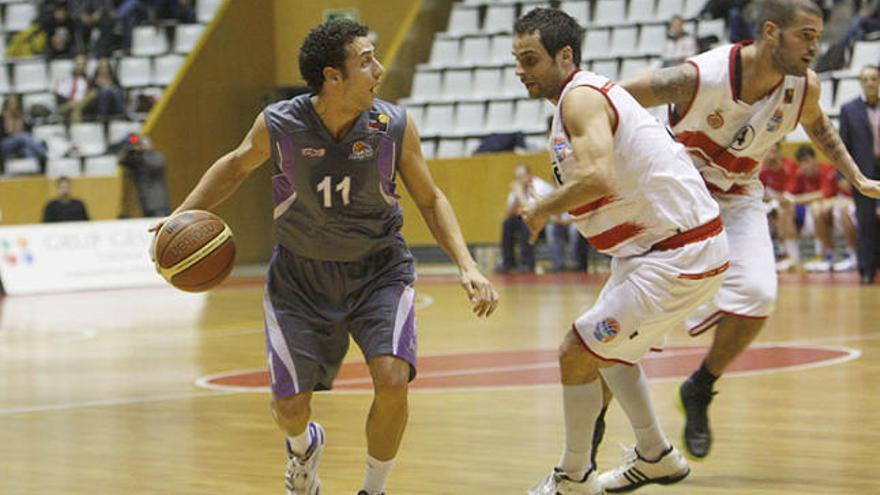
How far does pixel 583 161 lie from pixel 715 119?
1.21 metres

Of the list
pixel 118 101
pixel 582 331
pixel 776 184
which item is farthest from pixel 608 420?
pixel 118 101

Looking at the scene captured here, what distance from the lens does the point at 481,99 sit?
68.8 feet

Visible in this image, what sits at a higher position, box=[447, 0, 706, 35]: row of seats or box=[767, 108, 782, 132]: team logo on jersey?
box=[767, 108, 782, 132]: team logo on jersey

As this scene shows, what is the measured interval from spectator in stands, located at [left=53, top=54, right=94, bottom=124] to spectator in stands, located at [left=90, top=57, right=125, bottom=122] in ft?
0.49

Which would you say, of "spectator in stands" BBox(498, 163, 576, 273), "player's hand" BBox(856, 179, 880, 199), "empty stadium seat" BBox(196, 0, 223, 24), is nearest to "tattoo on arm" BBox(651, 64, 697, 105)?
"player's hand" BBox(856, 179, 880, 199)

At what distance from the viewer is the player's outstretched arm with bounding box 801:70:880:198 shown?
5906 mm

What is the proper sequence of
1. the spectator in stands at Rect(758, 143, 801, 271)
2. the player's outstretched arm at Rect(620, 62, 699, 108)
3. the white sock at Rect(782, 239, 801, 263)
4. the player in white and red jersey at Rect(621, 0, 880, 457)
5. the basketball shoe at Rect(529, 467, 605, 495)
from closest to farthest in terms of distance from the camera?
1. the basketball shoe at Rect(529, 467, 605, 495)
2. the player's outstretched arm at Rect(620, 62, 699, 108)
3. the player in white and red jersey at Rect(621, 0, 880, 457)
4. the spectator in stands at Rect(758, 143, 801, 271)
5. the white sock at Rect(782, 239, 801, 263)

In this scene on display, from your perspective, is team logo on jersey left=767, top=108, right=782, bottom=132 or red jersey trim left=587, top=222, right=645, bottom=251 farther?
team logo on jersey left=767, top=108, right=782, bottom=132

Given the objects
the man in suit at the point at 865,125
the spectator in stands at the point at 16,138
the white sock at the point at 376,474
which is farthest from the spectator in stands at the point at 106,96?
the white sock at the point at 376,474

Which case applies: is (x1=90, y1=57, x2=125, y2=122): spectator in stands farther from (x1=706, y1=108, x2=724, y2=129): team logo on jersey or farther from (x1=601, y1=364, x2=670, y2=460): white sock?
(x1=601, y1=364, x2=670, y2=460): white sock

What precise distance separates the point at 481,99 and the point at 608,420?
46.2 feet

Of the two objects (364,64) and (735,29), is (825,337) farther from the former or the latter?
(735,29)

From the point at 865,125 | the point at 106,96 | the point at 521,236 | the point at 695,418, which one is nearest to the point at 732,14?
the point at 521,236

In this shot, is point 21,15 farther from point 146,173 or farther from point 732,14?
point 732,14
